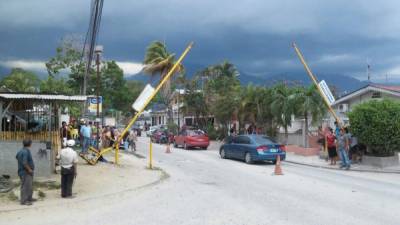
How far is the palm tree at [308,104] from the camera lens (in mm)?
29094

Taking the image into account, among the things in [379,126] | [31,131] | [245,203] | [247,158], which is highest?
[379,126]

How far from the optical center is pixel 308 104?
2905 cm

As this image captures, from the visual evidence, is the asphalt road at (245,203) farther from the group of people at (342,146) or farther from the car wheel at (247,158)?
the car wheel at (247,158)

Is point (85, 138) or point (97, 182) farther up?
point (85, 138)

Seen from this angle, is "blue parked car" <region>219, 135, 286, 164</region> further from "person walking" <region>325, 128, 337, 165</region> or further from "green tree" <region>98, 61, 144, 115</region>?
"green tree" <region>98, 61, 144, 115</region>

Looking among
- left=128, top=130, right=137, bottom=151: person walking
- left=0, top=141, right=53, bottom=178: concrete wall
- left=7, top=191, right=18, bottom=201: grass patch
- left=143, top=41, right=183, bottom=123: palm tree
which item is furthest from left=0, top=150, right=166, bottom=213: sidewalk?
left=143, top=41, right=183, bottom=123: palm tree

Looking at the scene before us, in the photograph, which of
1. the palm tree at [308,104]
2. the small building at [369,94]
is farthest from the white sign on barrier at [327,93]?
the small building at [369,94]

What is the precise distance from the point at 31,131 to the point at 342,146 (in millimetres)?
12722

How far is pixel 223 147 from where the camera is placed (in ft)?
86.9

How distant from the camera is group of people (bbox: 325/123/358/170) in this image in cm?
2098

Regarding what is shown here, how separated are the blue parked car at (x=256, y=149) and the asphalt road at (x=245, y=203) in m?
5.10

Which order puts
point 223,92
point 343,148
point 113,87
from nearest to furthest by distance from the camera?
1. point 343,148
2. point 223,92
3. point 113,87

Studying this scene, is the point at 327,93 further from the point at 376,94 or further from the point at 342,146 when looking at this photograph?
the point at 376,94

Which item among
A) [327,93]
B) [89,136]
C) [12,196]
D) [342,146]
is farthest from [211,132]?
[12,196]
